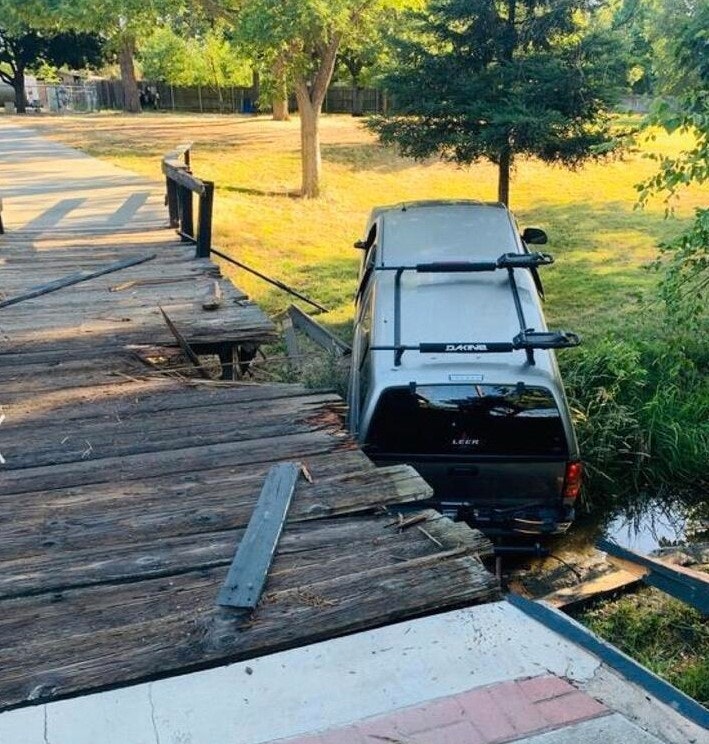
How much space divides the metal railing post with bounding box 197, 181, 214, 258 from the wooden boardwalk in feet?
7.34

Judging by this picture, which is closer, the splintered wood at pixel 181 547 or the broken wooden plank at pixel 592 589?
the splintered wood at pixel 181 547

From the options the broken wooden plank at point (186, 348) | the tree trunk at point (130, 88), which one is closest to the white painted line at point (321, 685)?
the broken wooden plank at point (186, 348)

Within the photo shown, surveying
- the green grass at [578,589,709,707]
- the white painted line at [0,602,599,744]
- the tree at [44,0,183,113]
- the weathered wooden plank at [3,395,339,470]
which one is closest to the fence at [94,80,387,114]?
the tree at [44,0,183,113]

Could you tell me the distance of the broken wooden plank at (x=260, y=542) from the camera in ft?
9.36

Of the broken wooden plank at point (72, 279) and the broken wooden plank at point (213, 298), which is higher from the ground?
the broken wooden plank at point (72, 279)

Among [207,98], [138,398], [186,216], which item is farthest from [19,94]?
[138,398]

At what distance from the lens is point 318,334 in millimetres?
10359

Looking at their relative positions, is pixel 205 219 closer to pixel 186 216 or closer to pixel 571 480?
pixel 186 216

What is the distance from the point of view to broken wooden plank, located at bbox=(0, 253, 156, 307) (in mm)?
6907

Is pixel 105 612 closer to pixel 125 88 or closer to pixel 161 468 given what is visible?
pixel 161 468

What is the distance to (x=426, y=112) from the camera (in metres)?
13.8

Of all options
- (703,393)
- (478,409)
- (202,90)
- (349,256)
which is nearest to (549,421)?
(478,409)

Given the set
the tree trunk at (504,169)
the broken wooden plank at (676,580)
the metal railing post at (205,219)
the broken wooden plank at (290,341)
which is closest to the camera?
the broken wooden plank at (676,580)

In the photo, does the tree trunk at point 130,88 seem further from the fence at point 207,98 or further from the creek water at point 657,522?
the creek water at point 657,522
